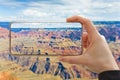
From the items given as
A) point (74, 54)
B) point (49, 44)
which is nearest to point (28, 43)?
point (49, 44)

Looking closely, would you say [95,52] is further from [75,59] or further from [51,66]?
[51,66]

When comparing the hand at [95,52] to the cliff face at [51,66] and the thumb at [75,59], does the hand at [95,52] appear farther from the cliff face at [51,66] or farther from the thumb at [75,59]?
the cliff face at [51,66]

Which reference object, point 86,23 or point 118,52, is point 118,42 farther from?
point 86,23

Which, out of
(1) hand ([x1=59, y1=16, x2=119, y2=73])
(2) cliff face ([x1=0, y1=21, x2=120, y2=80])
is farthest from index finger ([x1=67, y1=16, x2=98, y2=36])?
(2) cliff face ([x1=0, y1=21, x2=120, y2=80])

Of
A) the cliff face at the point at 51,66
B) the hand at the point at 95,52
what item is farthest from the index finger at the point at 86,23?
the cliff face at the point at 51,66

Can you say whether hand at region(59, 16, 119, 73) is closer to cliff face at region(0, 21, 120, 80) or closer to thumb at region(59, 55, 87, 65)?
thumb at region(59, 55, 87, 65)

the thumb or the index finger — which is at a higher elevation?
the index finger

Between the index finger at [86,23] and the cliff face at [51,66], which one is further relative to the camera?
the cliff face at [51,66]

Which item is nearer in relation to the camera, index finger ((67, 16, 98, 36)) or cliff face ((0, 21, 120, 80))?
index finger ((67, 16, 98, 36))
